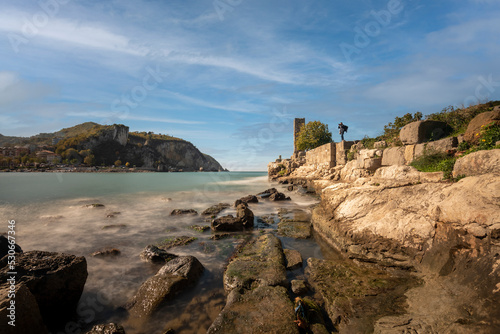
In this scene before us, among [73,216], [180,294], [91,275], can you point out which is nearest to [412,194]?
[180,294]

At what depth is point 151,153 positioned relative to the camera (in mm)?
135500

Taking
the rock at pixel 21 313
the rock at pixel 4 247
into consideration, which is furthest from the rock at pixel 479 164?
the rock at pixel 4 247

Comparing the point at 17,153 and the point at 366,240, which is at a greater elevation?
the point at 17,153

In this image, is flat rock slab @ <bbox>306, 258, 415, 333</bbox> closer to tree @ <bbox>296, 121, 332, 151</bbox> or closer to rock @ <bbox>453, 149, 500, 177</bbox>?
rock @ <bbox>453, 149, 500, 177</bbox>

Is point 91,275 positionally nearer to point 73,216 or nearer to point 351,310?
point 351,310

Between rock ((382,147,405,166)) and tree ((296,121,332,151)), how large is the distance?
88.3ft

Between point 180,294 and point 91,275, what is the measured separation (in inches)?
107

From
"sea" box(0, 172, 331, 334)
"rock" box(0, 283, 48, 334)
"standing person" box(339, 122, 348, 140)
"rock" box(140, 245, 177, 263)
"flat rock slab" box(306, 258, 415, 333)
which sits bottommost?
"sea" box(0, 172, 331, 334)

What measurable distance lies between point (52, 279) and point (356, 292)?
5.24 m

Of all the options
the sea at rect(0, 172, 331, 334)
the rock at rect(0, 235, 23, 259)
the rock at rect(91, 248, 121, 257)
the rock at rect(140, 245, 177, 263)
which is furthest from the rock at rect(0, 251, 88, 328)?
the rock at rect(91, 248, 121, 257)

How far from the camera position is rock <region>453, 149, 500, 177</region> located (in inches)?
185

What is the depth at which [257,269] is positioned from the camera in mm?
4801

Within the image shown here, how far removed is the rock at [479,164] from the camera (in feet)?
15.4

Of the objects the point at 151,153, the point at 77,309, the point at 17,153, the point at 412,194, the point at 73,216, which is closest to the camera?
the point at 77,309
